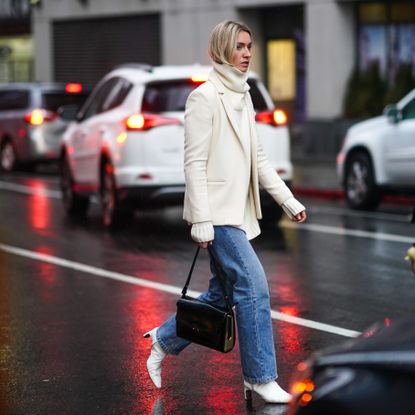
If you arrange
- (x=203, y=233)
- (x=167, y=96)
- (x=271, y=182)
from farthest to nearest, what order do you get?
(x=167, y=96) < (x=271, y=182) < (x=203, y=233)

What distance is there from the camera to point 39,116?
2317 cm

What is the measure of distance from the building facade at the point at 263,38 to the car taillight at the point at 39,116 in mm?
5698

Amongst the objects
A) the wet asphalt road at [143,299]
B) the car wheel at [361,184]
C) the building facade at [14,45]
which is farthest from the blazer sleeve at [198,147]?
the building facade at [14,45]

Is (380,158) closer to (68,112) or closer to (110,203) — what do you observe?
(110,203)

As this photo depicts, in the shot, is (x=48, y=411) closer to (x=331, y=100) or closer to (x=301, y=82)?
(x=331, y=100)

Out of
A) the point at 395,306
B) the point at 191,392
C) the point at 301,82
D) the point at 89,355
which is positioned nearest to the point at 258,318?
the point at 191,392

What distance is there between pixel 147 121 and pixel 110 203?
1.30m

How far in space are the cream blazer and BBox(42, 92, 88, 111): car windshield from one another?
17.2 meters

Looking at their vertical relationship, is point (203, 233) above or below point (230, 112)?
below

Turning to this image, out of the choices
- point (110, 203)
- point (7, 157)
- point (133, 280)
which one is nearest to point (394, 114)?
point (110, 203)

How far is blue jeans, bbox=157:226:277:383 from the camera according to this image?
20.8 feet

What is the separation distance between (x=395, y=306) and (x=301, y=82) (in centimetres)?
1895

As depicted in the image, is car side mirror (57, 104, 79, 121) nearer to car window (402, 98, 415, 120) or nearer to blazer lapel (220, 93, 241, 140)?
car window (402, 98, 415, 120)

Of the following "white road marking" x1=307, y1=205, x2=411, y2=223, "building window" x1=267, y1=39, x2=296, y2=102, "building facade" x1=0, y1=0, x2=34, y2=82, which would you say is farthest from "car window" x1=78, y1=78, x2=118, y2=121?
"building facade" x1=0, y1=0, x2=34, y2=82
